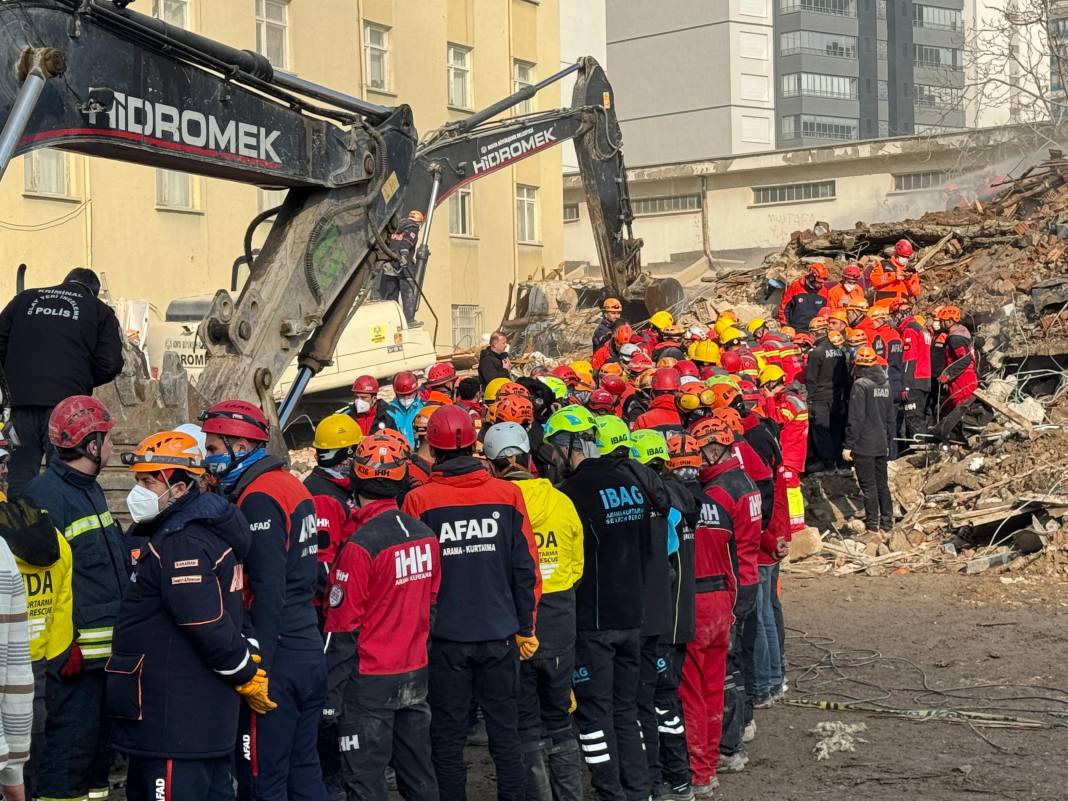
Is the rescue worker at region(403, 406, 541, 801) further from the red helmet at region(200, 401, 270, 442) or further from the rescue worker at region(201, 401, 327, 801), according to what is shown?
the red helmet at region(200, 401, 270, 442)

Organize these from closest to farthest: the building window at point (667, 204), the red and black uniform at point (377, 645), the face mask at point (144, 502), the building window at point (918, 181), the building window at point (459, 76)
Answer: the face mask at point (144, 502) < the red and black uniform at point (377, 645) < the building window at point (459, 76) < the building window at point (918, 181) < the building window at point (667, 204)

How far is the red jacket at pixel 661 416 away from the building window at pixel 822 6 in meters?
81.7

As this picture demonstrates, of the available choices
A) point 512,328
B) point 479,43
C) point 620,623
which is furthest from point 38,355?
point 479,43

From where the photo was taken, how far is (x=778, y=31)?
9031 cm

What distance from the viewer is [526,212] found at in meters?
38.7

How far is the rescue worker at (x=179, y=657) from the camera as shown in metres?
5.88

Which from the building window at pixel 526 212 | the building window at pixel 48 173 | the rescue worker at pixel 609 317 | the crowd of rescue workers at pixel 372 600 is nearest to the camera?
the crowd of rescue workers at pixel 372 600

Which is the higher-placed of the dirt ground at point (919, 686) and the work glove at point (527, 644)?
the work glove at point (527, 644)

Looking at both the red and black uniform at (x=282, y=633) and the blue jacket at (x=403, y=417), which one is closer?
the red and black uniform at (x=282, y=633)

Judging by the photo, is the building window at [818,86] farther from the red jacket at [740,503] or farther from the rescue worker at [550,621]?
the rescue worker at [550,621]

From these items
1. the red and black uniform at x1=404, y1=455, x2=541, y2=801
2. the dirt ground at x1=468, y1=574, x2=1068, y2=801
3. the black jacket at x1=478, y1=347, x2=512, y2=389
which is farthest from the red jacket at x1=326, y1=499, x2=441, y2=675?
the black jacket at x1=478, y1=347, x2=512, y2=389

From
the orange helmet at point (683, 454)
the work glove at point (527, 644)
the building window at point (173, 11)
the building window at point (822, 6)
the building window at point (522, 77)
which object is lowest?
the work glove at point (527, 644)

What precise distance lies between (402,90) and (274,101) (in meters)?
25.5

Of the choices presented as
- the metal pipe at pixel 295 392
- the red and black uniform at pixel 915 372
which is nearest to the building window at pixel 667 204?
the red and black uniform at pixel 915 372
